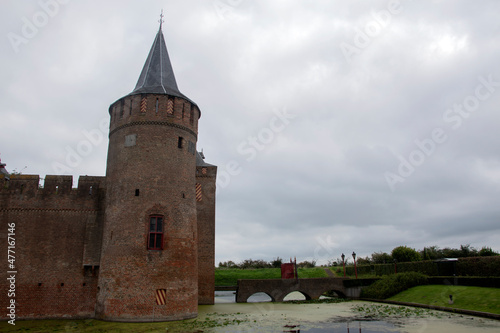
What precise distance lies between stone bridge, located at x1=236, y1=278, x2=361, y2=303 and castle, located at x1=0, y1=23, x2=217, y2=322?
912 cm

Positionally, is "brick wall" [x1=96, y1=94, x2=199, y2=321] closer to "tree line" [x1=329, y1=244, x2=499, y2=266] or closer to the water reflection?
the water reflection

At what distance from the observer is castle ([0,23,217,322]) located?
16.2 metres

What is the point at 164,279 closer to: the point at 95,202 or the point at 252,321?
the point at 252,321

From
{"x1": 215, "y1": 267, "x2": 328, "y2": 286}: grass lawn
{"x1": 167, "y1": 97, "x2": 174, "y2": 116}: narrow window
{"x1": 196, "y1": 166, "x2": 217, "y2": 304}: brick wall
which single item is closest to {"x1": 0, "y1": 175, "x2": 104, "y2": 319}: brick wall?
{"x1": 167, "y1": 97, "x2": 174, "y2": 116}: narrow window

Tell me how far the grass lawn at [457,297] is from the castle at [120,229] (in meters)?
13.8

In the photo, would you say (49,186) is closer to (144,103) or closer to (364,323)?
(144,103)

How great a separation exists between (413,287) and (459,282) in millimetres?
3273

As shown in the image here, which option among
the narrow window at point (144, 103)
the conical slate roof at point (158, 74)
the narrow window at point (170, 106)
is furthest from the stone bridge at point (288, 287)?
the conical slate roof at point (158, 74)

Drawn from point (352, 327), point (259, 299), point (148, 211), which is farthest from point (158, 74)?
point (259, 299)

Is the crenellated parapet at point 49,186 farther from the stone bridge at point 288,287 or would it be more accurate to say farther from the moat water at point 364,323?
the stone bridge at point 288,287

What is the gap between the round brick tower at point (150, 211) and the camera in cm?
A: 1599

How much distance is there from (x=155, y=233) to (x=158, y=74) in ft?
31.1

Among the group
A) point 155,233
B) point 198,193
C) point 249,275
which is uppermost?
point 198,193

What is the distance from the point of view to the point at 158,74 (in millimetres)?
20281
